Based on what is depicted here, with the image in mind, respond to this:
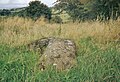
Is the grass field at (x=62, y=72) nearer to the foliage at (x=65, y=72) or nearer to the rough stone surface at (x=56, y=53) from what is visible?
the foliage at (x=65, y=72)

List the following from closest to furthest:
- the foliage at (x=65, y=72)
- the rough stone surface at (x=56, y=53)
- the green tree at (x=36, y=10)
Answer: the foliage at (x=65, y=72), the rough stone surface at (x=56, y=53), the green tree at (x=36, y=10)

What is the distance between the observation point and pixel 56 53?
237 inches

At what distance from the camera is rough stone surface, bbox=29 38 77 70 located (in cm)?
569

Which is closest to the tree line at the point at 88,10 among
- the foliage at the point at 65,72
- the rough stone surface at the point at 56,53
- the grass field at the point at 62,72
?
the grass field at the point at 62,72

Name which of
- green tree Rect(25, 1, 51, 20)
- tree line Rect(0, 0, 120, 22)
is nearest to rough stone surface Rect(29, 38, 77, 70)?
tree line Rect(0, 0, 120, 22)

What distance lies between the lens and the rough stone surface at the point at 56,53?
569 centimetres

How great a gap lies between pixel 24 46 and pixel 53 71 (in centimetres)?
204

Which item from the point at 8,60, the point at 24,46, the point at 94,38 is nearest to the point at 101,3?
the point at 94,38

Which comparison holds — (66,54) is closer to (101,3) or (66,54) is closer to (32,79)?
(32,79)

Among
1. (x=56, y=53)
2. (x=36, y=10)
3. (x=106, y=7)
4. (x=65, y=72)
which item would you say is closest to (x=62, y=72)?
(x=65, y=72)

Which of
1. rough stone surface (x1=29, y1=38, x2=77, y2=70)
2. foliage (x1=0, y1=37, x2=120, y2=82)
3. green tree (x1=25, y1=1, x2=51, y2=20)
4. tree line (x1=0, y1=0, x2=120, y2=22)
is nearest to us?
foliage (x1=0, y1=37, x2=120, y2=82)

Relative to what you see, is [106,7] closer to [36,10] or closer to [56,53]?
[36,10]

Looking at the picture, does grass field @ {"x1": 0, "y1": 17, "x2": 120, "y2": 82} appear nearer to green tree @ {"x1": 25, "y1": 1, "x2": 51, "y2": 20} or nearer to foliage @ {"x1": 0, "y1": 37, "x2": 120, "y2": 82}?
foliage @ {"x1": 0, "y1": 37, "x2": 120, "y2": 82}

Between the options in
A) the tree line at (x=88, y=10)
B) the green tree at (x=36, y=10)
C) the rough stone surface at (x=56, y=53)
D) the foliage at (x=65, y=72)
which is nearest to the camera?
the foliage at (x=65, y=72)
